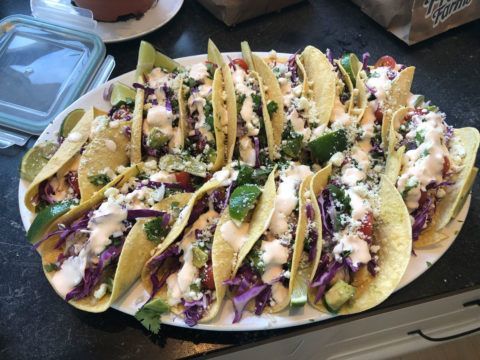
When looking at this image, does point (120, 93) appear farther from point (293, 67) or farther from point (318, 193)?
point (318, 193)

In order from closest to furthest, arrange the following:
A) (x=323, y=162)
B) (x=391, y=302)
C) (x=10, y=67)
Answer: (x=391, y=302), (x=323, y=162), (x=10, y=67)

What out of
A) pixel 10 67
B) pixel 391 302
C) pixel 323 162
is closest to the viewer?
pixel 391 302

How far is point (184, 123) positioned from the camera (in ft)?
5.35

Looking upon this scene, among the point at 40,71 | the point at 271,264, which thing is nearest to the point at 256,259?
the point at 271,264

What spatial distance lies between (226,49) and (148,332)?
1.41 meters

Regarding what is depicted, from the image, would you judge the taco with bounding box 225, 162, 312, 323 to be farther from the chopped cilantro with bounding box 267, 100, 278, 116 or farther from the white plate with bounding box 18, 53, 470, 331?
the chopped cilantro with bounding box 267, 100, 278, 116

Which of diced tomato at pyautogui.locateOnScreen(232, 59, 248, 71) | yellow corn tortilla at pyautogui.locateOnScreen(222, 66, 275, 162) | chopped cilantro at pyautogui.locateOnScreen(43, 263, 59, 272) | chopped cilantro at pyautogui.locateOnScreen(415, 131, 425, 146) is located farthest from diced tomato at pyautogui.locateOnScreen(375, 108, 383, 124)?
chopped cilantro at pyautogui.locateOnScreen(43, 263, 59, 272)

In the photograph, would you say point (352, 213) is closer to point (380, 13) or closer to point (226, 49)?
point (226, 49)

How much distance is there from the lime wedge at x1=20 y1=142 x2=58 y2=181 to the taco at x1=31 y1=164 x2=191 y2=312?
0.85 feet

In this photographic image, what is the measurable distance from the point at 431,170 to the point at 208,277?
30.7 inches

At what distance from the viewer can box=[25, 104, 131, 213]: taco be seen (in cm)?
152

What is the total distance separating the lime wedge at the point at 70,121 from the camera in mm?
1685

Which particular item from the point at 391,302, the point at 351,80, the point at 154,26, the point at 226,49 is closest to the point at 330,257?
the point at 391,302

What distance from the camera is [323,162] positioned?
5.29 ft
